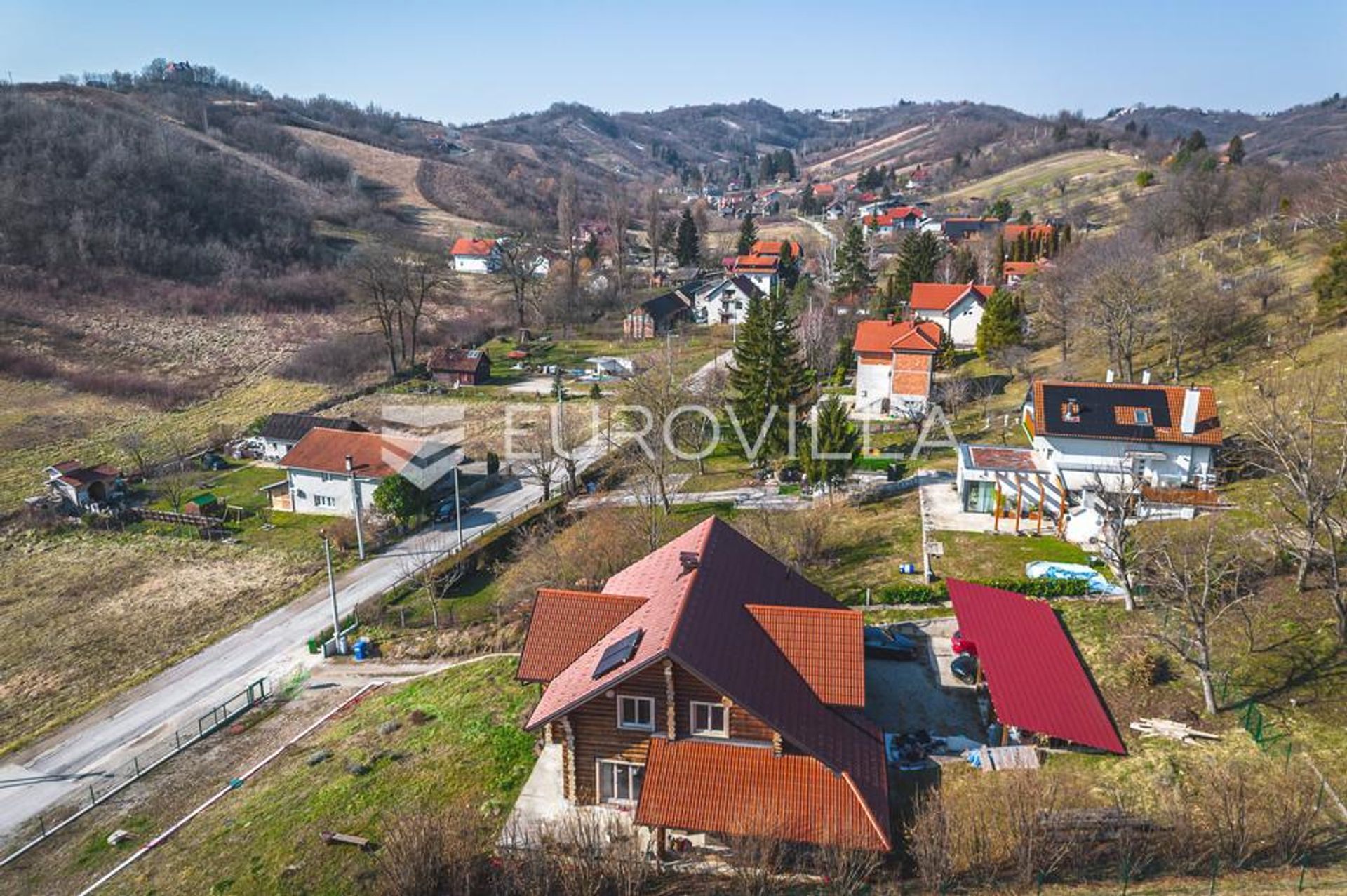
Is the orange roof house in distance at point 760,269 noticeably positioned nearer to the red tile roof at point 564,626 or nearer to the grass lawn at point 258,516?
the grass lawn at point 258,516

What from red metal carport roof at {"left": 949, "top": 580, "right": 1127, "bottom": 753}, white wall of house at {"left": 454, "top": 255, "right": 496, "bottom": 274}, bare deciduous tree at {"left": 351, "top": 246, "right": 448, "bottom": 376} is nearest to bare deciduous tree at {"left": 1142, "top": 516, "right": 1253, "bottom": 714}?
red metal carport roof at {"left": 949, "top": 580, "right": 1127, "bottom": 753}

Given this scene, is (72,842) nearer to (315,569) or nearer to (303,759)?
(303,759)

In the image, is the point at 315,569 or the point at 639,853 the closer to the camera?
the point at 639,853

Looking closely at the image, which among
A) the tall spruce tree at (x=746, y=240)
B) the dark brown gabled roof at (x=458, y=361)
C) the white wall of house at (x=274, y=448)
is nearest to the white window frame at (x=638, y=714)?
the white wall of house at (x=274, y=448)

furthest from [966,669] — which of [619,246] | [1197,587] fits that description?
[619,246]

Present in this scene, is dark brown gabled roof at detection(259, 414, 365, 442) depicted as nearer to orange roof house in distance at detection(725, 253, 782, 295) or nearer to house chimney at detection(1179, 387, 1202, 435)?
house chimney at detection(1179, 387, 1202, 435)

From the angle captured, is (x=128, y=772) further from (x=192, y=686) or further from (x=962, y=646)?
(x=962, y=646)

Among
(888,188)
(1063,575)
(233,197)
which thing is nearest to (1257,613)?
(1063,575)
